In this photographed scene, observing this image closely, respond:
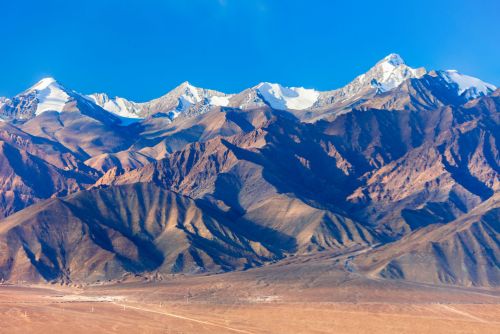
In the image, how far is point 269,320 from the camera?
195500 mm

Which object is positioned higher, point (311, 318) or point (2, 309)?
point (2, 309)

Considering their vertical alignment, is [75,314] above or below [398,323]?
above

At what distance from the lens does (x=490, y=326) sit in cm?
19112

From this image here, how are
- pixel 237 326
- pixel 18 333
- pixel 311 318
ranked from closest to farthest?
pixel 18 333 < pixel 237 326 < pixel 311 318

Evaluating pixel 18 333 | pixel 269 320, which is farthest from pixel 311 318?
pixel 18 333

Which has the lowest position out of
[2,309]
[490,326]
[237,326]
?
[490,326]

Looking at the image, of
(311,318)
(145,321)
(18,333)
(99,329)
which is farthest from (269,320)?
(18,333)

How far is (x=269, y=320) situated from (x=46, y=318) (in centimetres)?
4627

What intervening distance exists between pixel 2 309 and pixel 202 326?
4436 centimetres

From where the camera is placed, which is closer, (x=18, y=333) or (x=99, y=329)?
(x=18, y=333)

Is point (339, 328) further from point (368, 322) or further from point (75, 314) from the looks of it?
point (75, 314)

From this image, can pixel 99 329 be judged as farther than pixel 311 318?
No

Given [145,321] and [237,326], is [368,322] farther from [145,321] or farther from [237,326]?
[145,321]

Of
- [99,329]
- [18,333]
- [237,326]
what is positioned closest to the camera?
[18,333]
